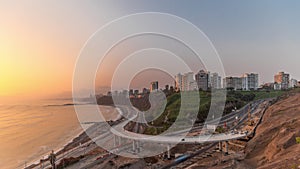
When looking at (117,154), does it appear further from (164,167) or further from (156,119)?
(156,119)

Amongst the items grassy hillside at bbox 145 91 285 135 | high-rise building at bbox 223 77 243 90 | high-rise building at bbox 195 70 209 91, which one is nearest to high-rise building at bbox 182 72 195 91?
grassy hillside at bbox 145 91 285 135

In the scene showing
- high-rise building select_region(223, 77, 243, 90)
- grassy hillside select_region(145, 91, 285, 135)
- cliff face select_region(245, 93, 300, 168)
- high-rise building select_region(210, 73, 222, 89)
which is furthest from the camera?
high-rise building select_region(223, 77, 243, 90)

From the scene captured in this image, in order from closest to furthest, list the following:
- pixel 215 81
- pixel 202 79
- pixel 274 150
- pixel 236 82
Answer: pixel 274 150, pixel 202 79, pixel 215 81, pixel 236 82

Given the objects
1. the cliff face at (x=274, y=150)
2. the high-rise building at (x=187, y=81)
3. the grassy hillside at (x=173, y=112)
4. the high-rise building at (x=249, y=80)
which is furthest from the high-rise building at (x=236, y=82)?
the cliff face at (x=274, y=150)

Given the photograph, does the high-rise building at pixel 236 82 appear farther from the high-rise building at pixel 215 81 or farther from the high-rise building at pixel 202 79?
the high-rise building at pixel 202 79

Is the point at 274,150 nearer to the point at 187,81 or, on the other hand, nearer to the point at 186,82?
the point at 187,81

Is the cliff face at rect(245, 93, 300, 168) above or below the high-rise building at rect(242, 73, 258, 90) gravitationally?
below

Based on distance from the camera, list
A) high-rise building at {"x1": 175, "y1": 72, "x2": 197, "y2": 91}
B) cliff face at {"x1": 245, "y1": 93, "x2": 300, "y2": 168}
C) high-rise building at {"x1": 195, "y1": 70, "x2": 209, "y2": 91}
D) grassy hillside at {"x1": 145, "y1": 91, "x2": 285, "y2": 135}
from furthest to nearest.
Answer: high-rise building at {"x1": 195, "y1": 70, "x2": 209, "y2": 91} < high-rise building at {"x1": 175, "y1": 72, "x2": 197, "y2": 91} < grassy hillside at {"x1": 145, "y1": 91, "x2": 285, "y2": 135} < cliff face at {"x1": 245, "y1": 93, "x2": 300, "y2": 168}

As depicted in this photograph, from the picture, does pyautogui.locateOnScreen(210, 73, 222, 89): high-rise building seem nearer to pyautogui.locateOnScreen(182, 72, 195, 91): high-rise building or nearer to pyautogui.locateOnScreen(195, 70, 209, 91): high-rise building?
pyautogui.locateOnScreen(195, 70, 209, 91): high-rise building

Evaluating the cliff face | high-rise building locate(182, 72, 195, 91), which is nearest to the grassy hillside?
high-rise building locate(182, 72, 195, 91)

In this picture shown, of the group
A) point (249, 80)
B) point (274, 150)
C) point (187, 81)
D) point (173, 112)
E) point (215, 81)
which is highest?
point (249, 80)

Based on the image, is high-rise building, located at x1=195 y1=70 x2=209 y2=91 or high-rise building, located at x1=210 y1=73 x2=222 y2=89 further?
high-rise building, located at x1=210 y1=73 x2=222 y2=89

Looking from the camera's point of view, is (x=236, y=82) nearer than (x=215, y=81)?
No

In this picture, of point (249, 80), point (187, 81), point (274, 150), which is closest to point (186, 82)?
point (187, 81)
